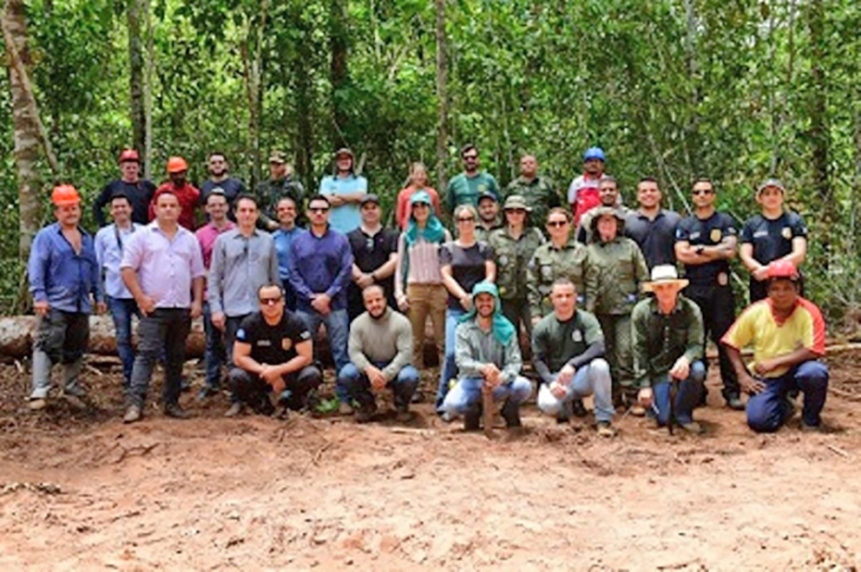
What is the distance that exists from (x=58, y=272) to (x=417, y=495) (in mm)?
4050

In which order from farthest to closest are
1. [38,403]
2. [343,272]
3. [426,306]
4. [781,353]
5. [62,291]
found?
[426,306]
[343,272]
[38,403]
[62,291]
[781,353]

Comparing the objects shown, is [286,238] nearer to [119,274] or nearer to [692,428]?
[119,274]

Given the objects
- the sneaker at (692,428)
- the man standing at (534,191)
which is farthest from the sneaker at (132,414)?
the sneaker at (692,428)

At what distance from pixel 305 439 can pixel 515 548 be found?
275 cm

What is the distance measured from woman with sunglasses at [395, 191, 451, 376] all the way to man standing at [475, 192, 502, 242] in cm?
34

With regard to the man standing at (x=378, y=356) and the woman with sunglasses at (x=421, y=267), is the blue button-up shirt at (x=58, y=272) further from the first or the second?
the woman with sunglasses at (x=421, y=267)

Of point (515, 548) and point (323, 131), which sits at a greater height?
point (323, 131)

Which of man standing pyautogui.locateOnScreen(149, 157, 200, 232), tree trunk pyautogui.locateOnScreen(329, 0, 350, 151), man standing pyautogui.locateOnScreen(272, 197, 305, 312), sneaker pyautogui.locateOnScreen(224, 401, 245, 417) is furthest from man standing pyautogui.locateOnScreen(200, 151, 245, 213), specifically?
tree trunk pyautogui.locateOnScreen(329, 0, 350, 151)

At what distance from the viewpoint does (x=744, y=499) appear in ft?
18.4

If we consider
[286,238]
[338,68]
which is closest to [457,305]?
[286,238]

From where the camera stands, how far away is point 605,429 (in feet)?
24.6

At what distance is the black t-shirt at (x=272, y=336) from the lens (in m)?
8.12

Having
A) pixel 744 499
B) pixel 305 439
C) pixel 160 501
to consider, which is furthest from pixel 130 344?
pixel 744 499

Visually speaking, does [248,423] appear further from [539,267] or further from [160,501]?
[539,267]
